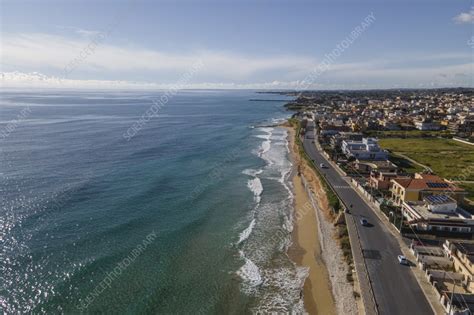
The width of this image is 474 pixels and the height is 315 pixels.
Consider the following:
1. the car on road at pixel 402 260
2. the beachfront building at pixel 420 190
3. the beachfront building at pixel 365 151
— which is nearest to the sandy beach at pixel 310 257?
the car on road at pixel 402 260

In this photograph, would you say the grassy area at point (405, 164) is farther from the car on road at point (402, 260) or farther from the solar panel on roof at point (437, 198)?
the car on road at point (402, 260)

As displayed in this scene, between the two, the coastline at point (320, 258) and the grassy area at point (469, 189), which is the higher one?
the grassy area at point (469, 189)

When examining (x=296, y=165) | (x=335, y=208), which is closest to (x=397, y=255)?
(x=335, y=208)

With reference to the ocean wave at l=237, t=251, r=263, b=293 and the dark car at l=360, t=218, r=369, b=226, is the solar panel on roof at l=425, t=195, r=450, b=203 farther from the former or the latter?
the ocean wave at l=237, t=251, r=263, b=293

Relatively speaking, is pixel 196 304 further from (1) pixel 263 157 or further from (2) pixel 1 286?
(1) pixel 263 157

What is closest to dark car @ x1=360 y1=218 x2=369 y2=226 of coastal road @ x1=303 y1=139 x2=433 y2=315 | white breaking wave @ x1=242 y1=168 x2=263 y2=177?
coastal road @ x1=303 y1=139 x2=433 y2=315

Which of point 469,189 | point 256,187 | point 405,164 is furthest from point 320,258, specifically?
point 405,164
